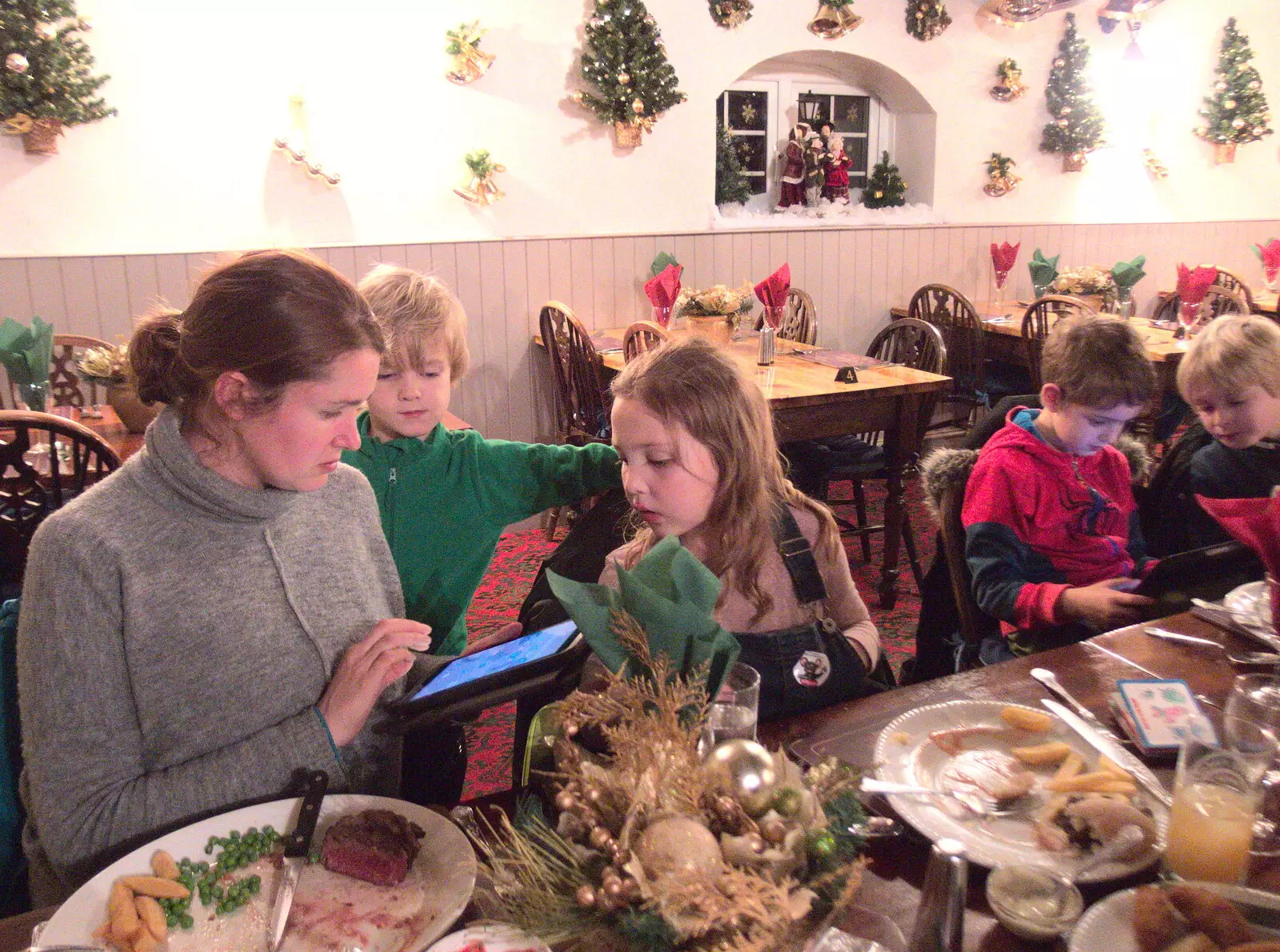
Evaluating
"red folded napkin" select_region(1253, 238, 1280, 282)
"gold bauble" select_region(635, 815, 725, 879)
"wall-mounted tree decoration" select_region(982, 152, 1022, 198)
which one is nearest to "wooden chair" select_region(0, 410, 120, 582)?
"gold bauble" select_region(635, 815, 725, 879)

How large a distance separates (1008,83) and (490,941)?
19.1 ft

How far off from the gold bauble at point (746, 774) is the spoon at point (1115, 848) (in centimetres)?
41

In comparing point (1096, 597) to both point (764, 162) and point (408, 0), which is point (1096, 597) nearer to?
point (408, 0)

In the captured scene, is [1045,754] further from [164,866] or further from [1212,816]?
[164,866]

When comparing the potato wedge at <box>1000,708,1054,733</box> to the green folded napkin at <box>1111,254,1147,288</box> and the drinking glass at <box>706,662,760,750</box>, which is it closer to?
the drinking glass at <box>706,662,760,750</box>

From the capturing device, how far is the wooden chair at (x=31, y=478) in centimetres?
218

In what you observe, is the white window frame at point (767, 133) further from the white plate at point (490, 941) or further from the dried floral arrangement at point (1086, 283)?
the white plate at point (490, 941)

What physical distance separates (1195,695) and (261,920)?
1.17m

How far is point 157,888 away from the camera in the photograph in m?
0.87

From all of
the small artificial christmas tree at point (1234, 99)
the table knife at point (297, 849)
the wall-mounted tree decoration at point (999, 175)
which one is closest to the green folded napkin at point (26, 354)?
the table knife at point (297, 849)

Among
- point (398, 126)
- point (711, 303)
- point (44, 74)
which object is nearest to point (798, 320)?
point (711, 303)

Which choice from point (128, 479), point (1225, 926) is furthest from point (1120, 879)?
point (128, 479)

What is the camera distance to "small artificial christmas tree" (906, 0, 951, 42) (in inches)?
202

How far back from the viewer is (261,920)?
0.86 m
